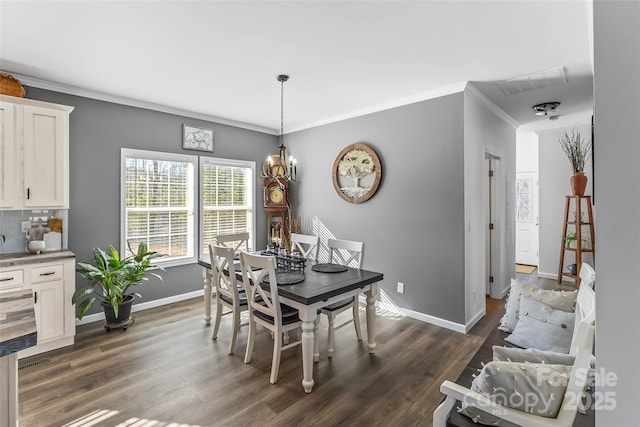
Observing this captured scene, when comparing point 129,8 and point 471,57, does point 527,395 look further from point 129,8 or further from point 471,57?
point 129,8

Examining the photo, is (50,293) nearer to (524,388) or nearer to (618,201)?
(524,388)

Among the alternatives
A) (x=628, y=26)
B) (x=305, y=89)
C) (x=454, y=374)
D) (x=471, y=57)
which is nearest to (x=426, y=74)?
(x=471, y=57)

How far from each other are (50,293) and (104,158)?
64.1 inches

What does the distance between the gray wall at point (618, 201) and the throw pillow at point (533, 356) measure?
61 cm

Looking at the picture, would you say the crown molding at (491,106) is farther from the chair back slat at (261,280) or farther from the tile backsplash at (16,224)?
the tile backsplash at (16,224)

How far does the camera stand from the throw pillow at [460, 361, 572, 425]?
1.15 meters

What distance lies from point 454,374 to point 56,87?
16.2ft

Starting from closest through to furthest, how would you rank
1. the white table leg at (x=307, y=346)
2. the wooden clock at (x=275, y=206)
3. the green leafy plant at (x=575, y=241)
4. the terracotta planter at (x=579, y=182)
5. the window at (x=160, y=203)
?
the white table leg at (x=307, y=346), the window at (x=160, y=203), the terracotta planter at (x=579, y=182), the green leafy plant at (x=575, y=241), the wooden clock at (x=275, y=206)

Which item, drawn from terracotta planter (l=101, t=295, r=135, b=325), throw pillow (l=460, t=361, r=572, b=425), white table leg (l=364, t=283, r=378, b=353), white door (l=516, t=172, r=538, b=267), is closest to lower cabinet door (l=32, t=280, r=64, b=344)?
terracotta planter (l=101, t=295, r=135, b=325)

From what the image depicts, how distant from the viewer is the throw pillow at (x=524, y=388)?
1.15 m

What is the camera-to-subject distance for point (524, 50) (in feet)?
8.39

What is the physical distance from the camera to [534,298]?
213 centimetres

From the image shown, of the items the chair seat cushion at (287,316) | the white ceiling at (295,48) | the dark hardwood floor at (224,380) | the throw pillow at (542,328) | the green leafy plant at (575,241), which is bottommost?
the dark hardwood floor at (224,380)

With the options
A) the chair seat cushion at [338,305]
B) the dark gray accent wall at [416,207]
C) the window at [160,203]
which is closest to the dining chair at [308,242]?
the dark gray accent wall at [416,207]
